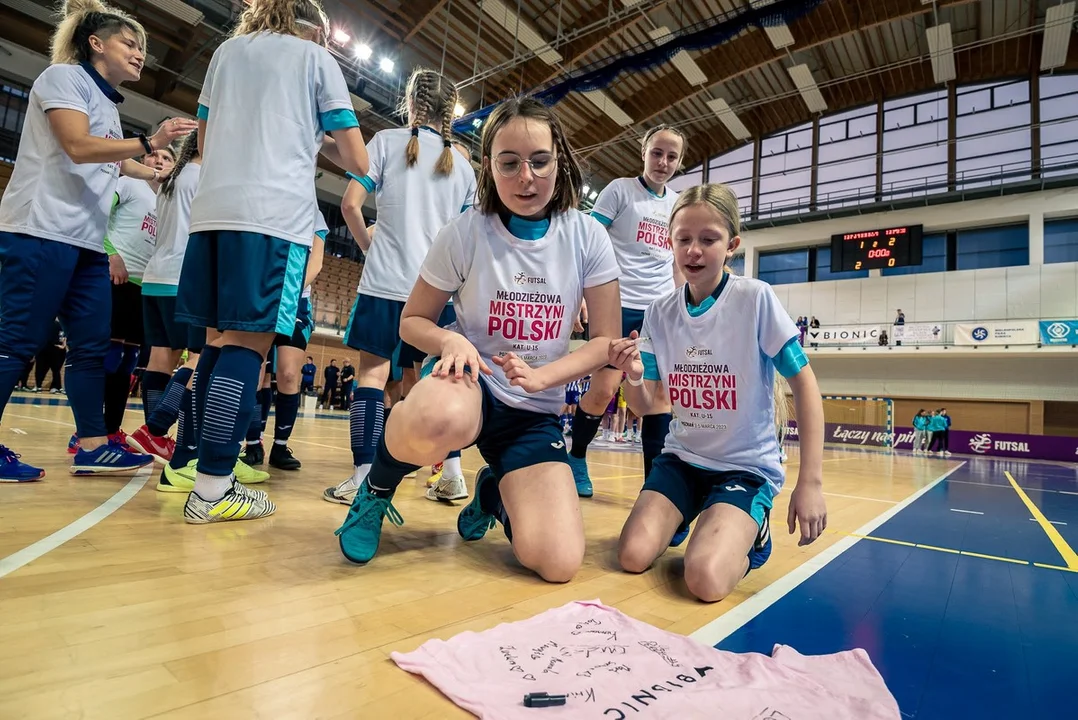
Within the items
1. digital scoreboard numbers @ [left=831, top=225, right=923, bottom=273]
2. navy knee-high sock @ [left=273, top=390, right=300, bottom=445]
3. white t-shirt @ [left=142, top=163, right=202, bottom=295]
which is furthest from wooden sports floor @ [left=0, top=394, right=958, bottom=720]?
digital scoreboard numbers @ [left=831, top=225, right=923, bottom=273]

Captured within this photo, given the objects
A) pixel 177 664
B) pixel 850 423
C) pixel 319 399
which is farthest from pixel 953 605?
pixel 850 423

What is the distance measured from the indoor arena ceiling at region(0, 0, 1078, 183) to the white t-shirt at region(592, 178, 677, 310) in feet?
25.8

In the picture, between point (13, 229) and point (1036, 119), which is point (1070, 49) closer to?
point (1036, 119)

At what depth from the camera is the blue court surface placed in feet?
3.00

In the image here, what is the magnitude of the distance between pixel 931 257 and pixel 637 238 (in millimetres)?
17358

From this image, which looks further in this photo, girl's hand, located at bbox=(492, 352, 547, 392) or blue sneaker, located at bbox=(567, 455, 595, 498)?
blue sneaker, located at bbox=(567, 455, 595, 498)

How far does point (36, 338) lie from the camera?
204 cm

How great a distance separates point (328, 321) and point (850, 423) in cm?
1574

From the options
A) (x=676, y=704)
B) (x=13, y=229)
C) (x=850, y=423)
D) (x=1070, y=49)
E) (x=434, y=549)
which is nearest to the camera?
(x=676, y=704)

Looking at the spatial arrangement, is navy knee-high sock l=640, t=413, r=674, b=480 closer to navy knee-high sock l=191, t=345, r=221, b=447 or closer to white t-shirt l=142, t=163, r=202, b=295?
navy knee-high sock l=191, t=345, r=221, b=447

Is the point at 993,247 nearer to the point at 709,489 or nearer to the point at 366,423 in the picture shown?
the point at 709,489

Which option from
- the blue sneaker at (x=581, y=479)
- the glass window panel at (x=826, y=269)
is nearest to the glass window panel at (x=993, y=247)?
the glass window panel at (x=826, y=269)

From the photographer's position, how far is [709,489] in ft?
5.65

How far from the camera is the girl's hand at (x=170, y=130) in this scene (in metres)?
1.97
